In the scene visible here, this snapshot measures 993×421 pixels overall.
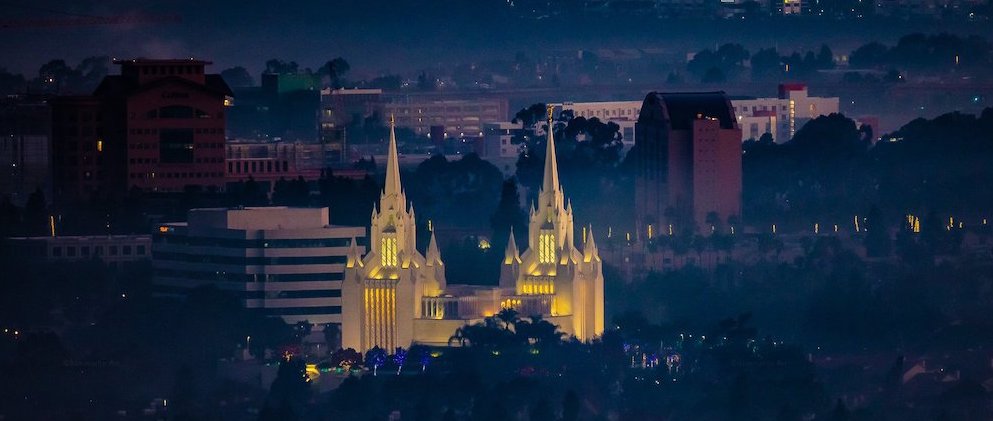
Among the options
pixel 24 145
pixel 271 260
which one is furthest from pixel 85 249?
pixel 24 145

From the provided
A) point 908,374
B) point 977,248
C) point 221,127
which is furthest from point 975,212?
point 908,374

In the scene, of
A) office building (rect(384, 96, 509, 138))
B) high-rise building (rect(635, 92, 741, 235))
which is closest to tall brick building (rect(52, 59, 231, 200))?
high-rise building (rect(635, 92, 741, 235))

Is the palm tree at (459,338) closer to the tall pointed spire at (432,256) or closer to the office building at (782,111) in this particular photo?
the tall pointed spire at (432,256)

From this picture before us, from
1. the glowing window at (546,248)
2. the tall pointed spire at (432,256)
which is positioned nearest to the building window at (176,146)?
the tall pointed spire at (432,256)

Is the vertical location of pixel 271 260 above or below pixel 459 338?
above

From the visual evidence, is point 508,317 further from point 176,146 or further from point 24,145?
point 24,145

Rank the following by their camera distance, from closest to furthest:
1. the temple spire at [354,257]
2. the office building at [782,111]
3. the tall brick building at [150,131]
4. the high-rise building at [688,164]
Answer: the temple spire at [354,257] → the high-rise building at [688,164] → the tall brick building at [150,131] → the office building at [782,111]
